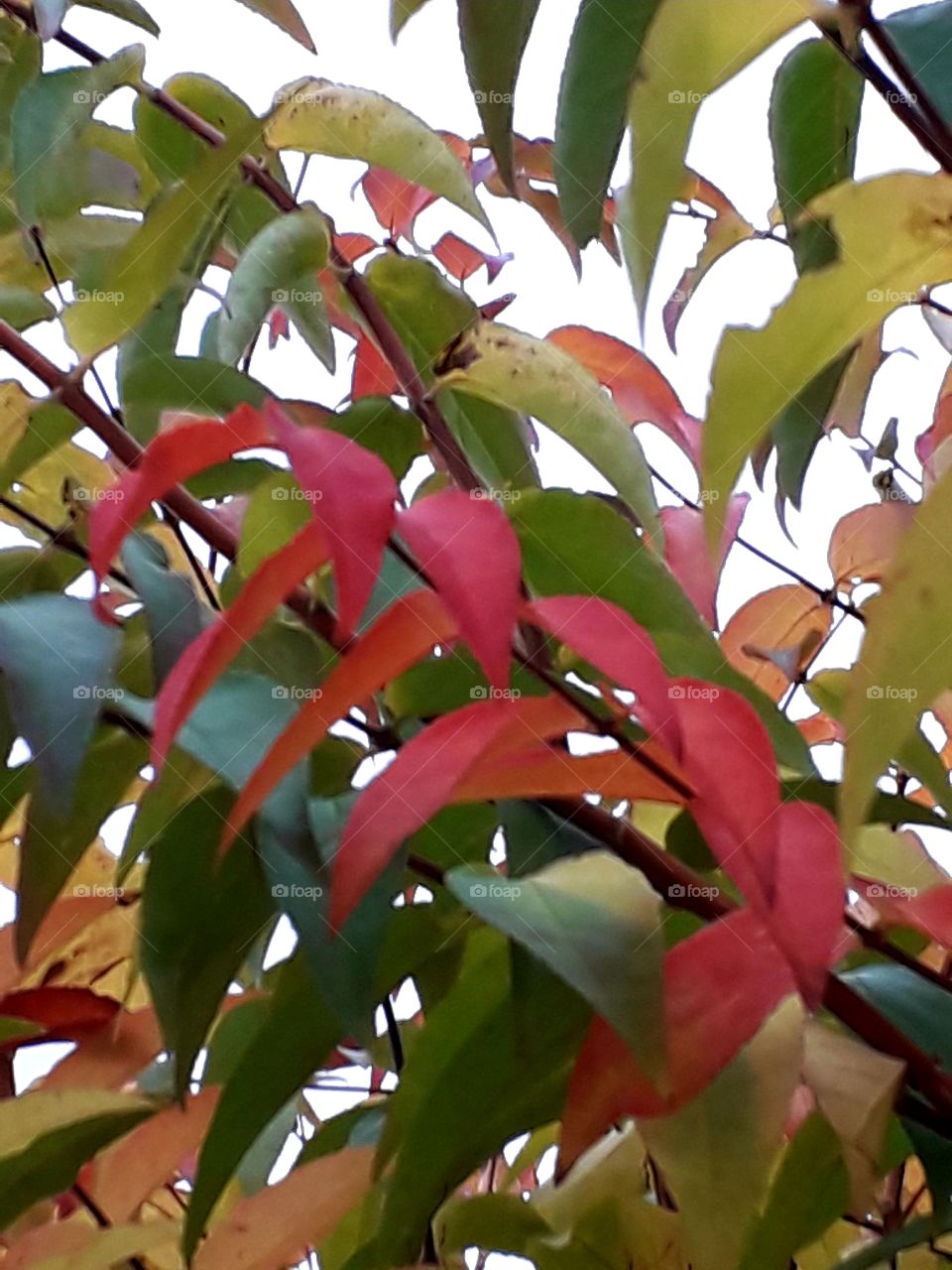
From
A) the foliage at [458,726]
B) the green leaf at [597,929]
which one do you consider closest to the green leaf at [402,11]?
the foliage at [458,726]

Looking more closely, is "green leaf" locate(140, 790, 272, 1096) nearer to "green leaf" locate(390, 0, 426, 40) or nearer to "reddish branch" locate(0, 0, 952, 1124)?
"reddish branch" locate(0, 0, 952, 1124)

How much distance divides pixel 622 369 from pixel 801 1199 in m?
0.30

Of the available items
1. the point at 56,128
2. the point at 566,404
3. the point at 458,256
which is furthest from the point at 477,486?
the point at 458,256

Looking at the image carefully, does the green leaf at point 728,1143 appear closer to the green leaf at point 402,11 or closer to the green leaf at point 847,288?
the green leaf at point 847,288

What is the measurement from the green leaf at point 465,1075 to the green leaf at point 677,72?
0.19 meters

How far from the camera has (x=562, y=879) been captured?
260 millimetres

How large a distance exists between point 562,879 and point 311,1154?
22cm

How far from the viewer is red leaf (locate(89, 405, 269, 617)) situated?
0.83 ft

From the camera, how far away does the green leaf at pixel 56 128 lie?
1.27 feet

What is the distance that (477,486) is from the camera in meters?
0.41

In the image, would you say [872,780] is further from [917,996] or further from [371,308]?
[371,308]

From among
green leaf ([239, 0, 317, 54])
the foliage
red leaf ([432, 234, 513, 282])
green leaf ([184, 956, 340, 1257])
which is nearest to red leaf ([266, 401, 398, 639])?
the foliage

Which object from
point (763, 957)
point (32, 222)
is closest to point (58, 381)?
point (32, 222)

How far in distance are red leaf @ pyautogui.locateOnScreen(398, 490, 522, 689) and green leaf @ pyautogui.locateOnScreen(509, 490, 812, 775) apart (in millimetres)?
80
